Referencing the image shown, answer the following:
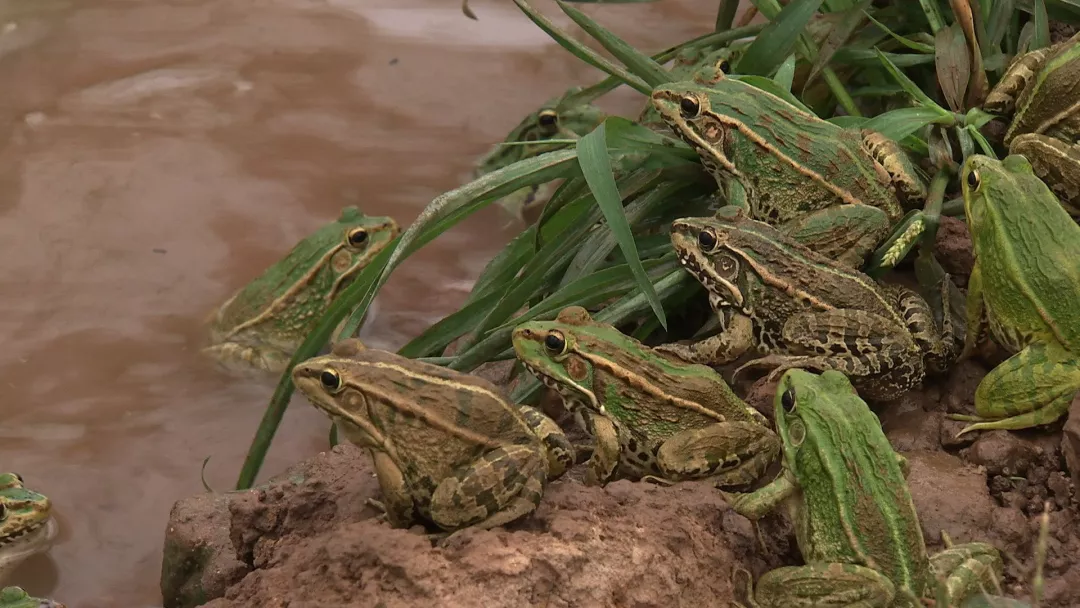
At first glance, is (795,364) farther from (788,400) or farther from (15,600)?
(15,600)

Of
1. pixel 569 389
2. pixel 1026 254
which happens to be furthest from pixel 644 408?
pixel 1026 254

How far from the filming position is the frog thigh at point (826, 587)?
2.56m

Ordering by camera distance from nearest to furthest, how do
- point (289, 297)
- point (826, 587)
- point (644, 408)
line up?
point (826, 587) → point (644, 408) → point (289, 297)

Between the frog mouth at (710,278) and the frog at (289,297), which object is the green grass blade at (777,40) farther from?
the frog at (289,297)

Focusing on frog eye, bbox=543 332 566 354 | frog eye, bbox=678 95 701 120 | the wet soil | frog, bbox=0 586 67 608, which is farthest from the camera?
frog eye, bbox=678 95 701 120

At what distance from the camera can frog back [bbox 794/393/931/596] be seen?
2.62 metres

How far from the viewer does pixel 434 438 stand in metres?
2.87

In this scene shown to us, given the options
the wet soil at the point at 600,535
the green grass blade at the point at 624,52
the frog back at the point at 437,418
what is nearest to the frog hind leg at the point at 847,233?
the wet soil at the point at 600,535

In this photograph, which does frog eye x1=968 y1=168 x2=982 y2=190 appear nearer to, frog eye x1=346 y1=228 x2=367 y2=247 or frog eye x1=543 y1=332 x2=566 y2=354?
frog eye x1=543 y1=332 x2=566 y2=354

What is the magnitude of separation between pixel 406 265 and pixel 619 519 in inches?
138

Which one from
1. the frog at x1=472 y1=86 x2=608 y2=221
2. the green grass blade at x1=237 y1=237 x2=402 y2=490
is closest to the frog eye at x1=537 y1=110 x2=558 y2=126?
the frog at x1=472 y1=86 x2=608 y2=221

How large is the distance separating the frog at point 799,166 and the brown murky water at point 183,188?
2.20 metres

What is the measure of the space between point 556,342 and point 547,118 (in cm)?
303

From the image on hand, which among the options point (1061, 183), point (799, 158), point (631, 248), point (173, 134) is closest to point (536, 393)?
point (631, 248)
